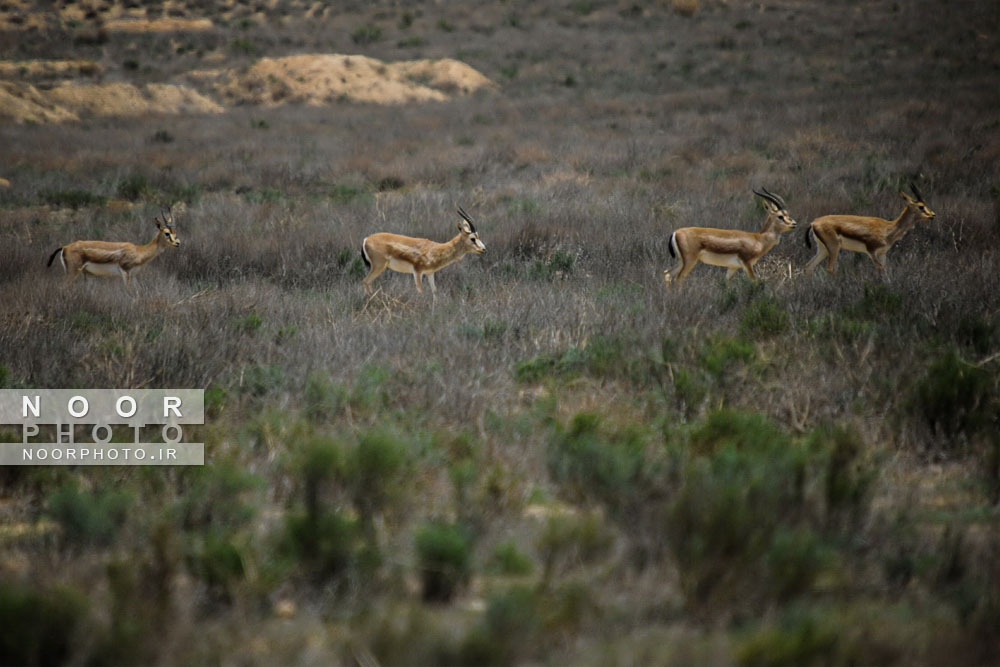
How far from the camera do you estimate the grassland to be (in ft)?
10.6

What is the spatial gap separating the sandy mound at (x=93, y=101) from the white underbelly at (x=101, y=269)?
69.3ft

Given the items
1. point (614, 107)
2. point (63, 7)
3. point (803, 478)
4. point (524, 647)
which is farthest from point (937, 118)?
point (63, 7)

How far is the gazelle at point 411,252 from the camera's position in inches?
410

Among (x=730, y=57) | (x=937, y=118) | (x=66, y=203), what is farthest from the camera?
(x=730, y=57)

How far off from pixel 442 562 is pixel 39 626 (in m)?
1.54

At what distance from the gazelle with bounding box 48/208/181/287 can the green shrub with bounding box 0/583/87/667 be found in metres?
7.86

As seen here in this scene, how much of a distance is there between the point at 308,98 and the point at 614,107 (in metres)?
13.8

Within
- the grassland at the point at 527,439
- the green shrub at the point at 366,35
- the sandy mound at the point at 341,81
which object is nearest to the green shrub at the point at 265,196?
the grassland at the point at 527,439

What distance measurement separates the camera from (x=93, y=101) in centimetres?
3116

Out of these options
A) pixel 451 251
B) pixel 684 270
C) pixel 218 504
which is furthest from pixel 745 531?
pixel 451 251

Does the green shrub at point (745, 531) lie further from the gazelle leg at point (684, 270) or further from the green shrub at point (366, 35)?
the green shrub at point (366, 35)

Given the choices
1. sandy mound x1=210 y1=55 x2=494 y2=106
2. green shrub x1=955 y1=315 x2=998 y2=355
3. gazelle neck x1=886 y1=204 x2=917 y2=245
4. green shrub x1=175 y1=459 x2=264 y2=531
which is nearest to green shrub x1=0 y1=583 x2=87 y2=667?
green shrub x1=175 y1=459 x2=264 y2=531

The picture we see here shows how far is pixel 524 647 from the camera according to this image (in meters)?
3.03

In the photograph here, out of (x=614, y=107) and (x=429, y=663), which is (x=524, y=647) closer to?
(x=429, y=663)
